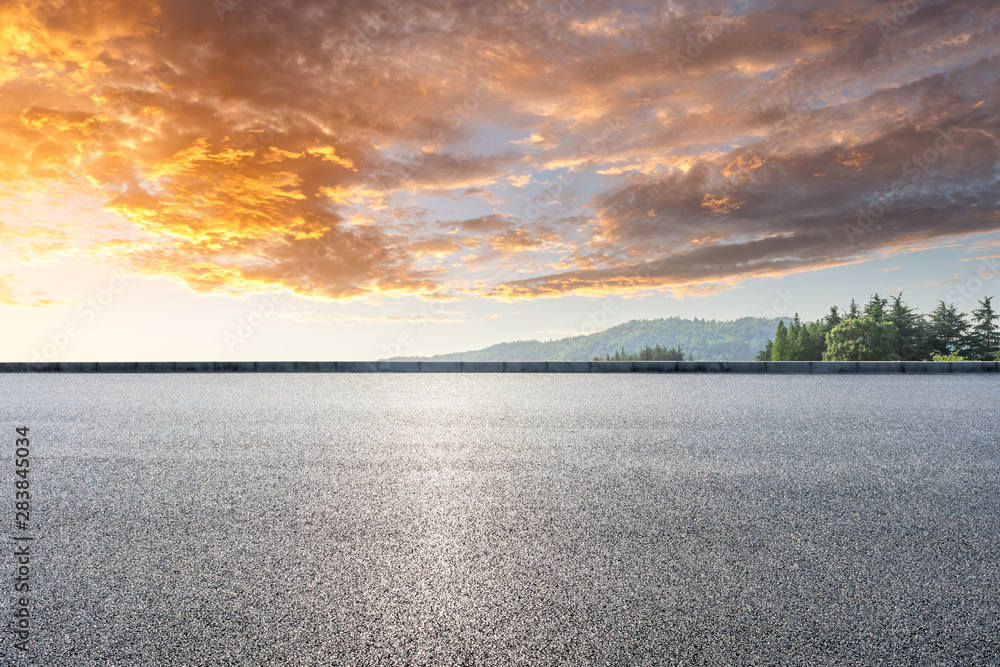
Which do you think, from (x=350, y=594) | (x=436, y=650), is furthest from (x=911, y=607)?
(x=350, y=594)

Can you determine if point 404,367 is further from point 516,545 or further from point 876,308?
point 876,308

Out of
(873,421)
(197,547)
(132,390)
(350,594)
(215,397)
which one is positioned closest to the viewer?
(350,594)

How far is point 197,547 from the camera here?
11.8 feet

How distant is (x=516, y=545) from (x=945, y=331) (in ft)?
397

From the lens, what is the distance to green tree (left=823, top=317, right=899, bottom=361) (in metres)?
83.6

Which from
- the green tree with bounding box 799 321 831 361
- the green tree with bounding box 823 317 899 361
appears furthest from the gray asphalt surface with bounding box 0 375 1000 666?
the green tree with bounding box 799 321 831 361

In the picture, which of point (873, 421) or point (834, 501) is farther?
point (873, 421)

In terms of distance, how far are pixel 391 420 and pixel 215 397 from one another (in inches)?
218

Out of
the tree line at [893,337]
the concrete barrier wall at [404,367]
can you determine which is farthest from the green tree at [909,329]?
the concrete barrier wall at [404,367]

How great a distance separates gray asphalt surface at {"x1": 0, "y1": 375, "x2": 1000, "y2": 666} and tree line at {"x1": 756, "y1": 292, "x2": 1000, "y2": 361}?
8963 centimetres

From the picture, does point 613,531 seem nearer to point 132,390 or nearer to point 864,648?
point 864,648

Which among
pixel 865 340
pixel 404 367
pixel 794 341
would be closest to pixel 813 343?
pixel 794 341

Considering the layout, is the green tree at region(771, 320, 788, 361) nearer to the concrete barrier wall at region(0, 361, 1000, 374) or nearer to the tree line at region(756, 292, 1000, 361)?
the tree line at region(756, 292, 1000, 361)

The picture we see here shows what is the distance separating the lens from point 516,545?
3.56 metres
